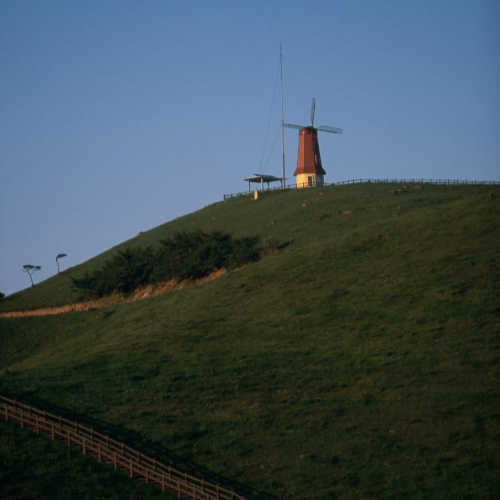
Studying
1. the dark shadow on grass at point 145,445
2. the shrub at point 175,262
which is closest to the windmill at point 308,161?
the shrub at point 175,262

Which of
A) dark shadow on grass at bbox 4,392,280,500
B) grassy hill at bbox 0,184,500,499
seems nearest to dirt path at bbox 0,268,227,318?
grassy hill at bbox 0,184,500,499

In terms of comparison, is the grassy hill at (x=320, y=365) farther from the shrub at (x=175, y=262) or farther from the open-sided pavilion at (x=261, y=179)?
the open-sided pavilion at (x=261, y=179)

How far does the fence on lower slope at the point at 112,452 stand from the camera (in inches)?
925

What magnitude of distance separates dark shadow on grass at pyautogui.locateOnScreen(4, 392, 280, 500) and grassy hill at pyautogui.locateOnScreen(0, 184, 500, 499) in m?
0.16

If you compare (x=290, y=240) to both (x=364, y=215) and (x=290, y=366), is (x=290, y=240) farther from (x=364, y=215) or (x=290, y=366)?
(x=290, y=366)

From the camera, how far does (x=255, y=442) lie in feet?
90.3

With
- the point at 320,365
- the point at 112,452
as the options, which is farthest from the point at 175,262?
the point at 112,452

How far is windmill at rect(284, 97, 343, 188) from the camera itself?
121m

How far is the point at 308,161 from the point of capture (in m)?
122

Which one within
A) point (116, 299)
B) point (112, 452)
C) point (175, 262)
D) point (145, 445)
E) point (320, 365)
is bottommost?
point (145, 445)

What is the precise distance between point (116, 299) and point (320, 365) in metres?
41.9

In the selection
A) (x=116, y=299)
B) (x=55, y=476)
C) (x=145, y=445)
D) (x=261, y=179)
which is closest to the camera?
(x=55, y=476)

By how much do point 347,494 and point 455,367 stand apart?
474 inches

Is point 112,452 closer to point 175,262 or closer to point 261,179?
point 175,262
